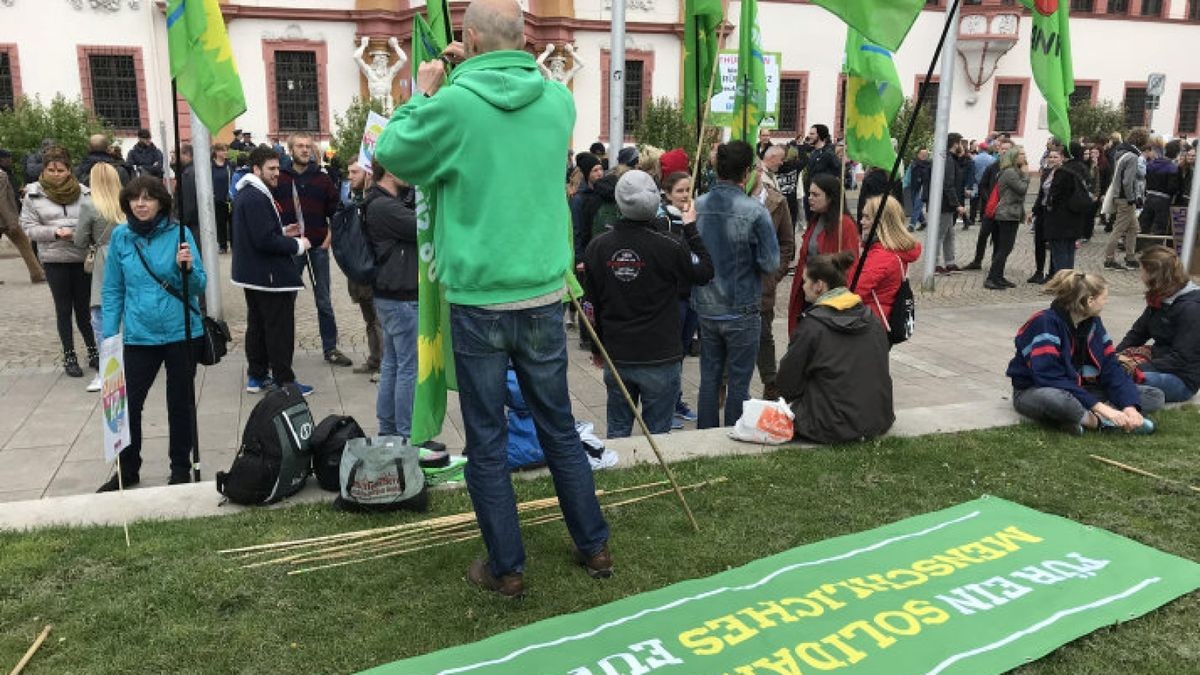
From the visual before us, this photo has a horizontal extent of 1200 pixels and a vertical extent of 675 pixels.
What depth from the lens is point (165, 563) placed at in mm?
3771

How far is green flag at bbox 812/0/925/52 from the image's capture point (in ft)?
14.2

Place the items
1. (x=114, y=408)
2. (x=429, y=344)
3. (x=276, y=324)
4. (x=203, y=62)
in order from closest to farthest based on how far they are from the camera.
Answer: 1. (x=429, y=344)
2. (x=114, y=408)
3. (x=203, y=62)
4. (x=276, y=324)

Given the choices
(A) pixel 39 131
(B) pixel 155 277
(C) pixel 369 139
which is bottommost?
(B) pixel 155 277

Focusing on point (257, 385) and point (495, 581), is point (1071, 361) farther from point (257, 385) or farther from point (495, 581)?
point (257, 385)

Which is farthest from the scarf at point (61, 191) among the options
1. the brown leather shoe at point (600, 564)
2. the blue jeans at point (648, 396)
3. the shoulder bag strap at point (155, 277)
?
the brown leather shoe at point (600, 564)

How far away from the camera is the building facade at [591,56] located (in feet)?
76.1

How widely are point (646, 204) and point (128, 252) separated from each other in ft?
9.28

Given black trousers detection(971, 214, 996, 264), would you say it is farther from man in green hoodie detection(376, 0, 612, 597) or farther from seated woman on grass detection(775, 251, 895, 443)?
man in green hoodie detection(376, 0, 612, 597)

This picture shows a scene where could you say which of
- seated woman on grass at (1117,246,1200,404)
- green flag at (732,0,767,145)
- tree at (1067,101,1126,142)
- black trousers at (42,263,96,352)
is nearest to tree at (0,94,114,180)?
black trousers at (42,263,96,352)

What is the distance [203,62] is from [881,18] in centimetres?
375

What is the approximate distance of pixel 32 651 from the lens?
10.3ft

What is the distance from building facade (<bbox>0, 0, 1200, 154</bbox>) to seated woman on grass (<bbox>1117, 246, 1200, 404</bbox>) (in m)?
17.2

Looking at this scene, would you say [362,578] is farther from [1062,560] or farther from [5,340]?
[5,340]

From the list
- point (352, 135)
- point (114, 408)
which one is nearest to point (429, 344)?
point (114, 408)
